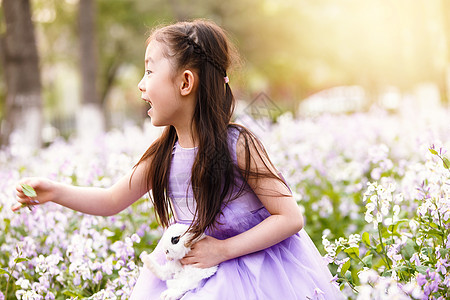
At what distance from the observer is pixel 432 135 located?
143 inches

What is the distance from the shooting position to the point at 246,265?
2.11 meters

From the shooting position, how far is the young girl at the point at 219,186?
2.09 m

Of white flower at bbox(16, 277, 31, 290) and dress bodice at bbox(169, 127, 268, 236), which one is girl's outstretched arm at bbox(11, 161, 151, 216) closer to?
dress bodice at bbox(169, 127, 268, 236)

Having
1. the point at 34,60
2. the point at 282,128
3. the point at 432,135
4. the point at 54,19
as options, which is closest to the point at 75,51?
the point at 54,19

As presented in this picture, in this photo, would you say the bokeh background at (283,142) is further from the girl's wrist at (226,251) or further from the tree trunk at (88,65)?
the girl's wrist at (226,251)

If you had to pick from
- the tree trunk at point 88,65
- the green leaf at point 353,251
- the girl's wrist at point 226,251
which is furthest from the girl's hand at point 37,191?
the tree trunk at point 88,65

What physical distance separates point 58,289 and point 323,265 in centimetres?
144

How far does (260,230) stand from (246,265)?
0.50 feet

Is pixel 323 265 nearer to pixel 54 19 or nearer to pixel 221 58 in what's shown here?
pixel 221 58

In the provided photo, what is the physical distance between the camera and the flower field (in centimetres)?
214

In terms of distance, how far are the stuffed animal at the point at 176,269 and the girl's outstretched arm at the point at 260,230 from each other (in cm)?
3

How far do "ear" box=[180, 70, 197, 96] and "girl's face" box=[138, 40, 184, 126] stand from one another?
3 centimetres

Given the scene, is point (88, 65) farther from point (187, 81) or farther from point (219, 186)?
point (219, 186)

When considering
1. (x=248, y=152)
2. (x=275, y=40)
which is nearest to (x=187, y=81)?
(x=248, y=152)
